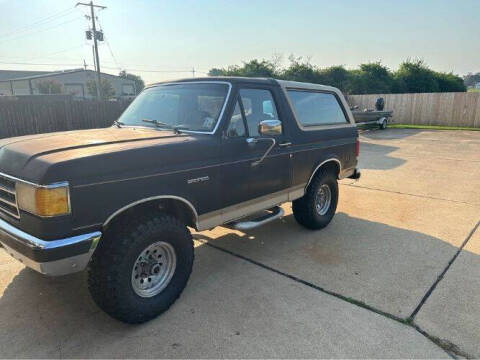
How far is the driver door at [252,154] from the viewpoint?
145 inches

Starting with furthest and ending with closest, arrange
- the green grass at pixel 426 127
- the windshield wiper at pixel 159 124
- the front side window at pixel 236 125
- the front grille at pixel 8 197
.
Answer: the green grass at pixel 426 127, the windshield wiper at pixel 159 124, the front side window at pixel 236 125, the front grille at pixel 8 197

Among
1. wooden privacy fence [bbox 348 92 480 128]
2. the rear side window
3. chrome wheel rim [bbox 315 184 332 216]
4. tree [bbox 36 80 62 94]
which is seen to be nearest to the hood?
the rear side window

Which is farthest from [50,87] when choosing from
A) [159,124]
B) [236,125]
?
[236,125]

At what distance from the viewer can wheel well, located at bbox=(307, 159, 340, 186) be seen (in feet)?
16.8

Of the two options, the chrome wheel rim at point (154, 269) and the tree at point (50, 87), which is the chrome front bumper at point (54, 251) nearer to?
the chrome wheel rim at point (154, 269)

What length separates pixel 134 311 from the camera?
9.80ft

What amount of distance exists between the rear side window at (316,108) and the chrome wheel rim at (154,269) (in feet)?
8.32

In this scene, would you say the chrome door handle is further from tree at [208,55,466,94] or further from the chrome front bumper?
tree at [208,55,466,94]

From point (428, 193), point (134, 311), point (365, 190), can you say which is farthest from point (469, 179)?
point (134, 311)

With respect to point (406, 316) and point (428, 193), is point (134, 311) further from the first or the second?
point (428, 193)

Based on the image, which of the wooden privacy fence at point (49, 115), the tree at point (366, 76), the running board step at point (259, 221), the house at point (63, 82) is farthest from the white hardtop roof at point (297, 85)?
the house at point (63, 82)

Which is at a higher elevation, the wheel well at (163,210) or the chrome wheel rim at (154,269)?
the wheel well at (163,210)

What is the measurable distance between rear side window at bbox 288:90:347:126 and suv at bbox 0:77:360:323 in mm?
31

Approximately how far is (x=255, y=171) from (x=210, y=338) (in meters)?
1.80
